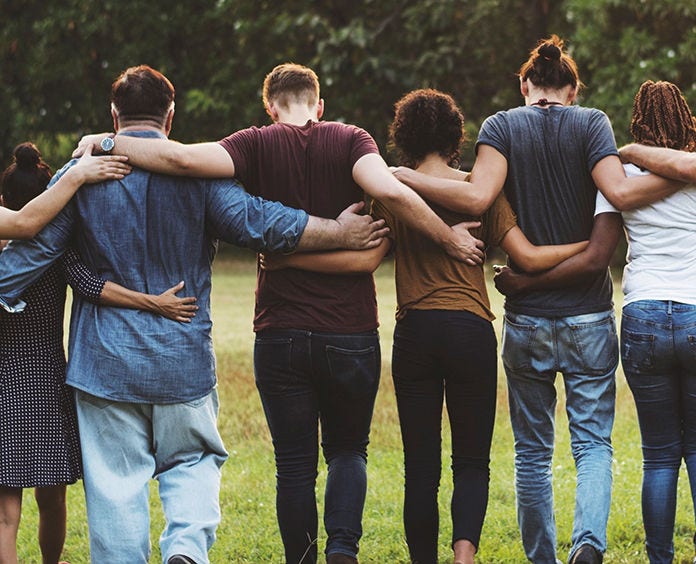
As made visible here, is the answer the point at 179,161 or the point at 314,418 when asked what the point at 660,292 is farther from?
the point at 179,161

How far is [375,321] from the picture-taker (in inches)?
174

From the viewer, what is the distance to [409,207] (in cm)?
418

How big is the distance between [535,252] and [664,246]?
19.0 inches

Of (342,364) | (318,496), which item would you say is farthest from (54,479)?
(318,496)

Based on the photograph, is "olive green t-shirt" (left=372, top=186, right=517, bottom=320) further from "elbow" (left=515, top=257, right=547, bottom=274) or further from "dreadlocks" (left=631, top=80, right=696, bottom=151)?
"dreadlocks" (left=631, top=80, right=696, bottom=151)

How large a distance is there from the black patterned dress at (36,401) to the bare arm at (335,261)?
84 centimetres

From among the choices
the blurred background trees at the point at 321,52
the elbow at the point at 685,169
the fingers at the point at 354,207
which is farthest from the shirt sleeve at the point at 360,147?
the blurred background trees at the point at 321,52

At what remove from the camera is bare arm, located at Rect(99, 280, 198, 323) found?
4004mm

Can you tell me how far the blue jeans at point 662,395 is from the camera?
4.29m

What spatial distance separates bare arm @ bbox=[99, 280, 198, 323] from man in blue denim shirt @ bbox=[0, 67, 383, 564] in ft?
0.10

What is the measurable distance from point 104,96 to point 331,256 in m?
26.8

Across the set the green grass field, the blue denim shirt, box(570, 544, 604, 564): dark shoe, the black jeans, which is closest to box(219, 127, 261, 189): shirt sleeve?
the blue denim shirt

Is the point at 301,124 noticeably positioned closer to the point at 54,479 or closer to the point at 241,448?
the point at 54,479

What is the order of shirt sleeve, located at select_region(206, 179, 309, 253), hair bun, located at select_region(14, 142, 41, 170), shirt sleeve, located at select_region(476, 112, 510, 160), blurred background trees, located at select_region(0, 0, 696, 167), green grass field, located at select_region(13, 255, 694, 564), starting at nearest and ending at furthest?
1. shirt sleeve, located at select_region(206, 179, 309, 253)
2. shirt sleeve, located at select_region(476, 112, 510, 160)
3. hair bun, located at select_region(14, 142, 41, 170)
4. green grass field, located at select_region(13, 255, 694, 564)
5. blurred background trees, located at select_region(0, 0, 696, 167)
